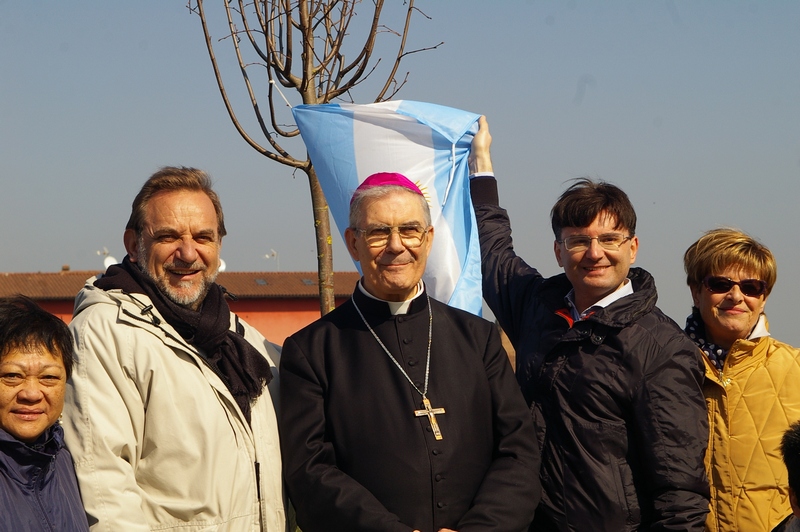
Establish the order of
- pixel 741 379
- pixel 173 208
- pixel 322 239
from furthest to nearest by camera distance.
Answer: pixel 322 239 → pixel 741 379 → pixel 173 208

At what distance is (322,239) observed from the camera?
6.30 meters

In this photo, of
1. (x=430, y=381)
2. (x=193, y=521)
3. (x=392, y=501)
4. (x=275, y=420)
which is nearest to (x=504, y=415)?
(x=430, y=381)

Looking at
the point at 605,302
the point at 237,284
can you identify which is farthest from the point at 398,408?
the point at 237,284

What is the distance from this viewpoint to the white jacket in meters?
3.14

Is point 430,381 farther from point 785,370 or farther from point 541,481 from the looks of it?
point 785,370

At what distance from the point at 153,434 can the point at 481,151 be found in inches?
94.9

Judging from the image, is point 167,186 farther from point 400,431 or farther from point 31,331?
point 400,431

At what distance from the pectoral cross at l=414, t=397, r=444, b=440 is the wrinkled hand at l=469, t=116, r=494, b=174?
5.78 feet

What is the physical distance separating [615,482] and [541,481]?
1.00 feet

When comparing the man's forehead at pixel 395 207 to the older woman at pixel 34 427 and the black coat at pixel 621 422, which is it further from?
A: the older woman at pixel 34 427

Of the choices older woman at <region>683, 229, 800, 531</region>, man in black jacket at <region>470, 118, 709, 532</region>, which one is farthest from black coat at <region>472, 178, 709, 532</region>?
older woman at <region>683, 229, 800, 531</region>

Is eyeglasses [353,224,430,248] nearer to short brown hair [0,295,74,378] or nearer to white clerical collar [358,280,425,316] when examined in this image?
white clerical collar [358,280,425,316]

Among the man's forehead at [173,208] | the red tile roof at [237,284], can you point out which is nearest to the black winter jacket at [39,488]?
the man's forehead at [173,208]

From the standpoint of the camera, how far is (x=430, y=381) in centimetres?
357
